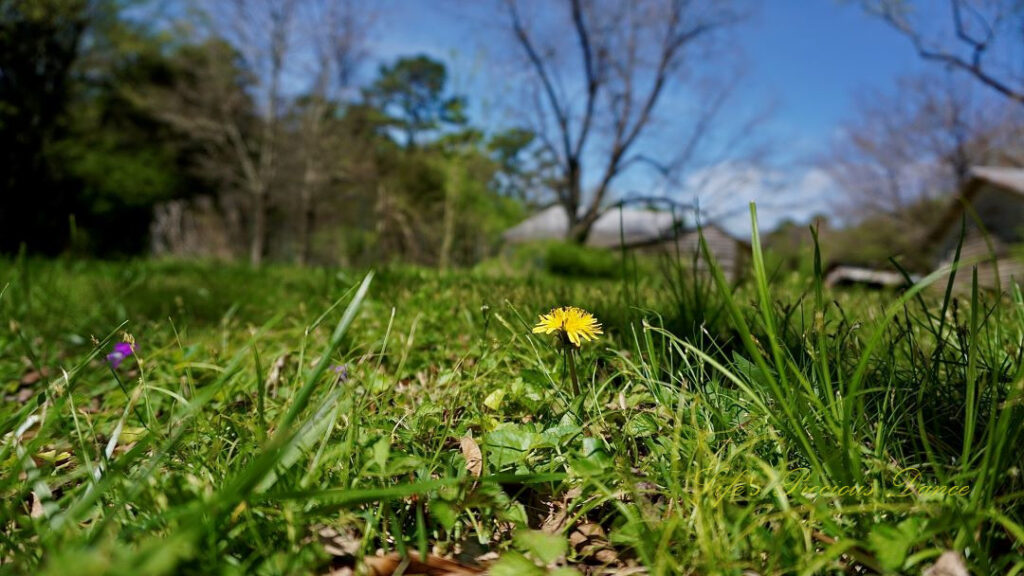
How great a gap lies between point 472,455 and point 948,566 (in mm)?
655

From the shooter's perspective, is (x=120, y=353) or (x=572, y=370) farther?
(x=120, y=353)

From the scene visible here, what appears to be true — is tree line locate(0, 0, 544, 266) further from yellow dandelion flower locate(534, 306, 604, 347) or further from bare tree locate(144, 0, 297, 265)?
yellow dandelion flower locate(534, 306, 604, 347)

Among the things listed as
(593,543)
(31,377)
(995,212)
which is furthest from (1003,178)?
(31,377)

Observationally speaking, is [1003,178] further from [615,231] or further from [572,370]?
[572,370]

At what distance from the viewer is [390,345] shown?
1625 millimetres

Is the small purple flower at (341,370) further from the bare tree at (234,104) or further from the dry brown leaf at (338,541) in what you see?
the bare tree at (234,104)

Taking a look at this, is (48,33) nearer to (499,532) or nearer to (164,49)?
(164,49)

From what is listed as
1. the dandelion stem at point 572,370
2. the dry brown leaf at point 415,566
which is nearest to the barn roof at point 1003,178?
the dandelion stem at point 572,370

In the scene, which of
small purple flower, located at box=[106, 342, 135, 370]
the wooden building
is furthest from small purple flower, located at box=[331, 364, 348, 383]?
the wooden building

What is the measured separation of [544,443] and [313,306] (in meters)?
1.84

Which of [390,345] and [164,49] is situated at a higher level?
[164,49]

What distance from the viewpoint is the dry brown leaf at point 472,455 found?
0.90 m

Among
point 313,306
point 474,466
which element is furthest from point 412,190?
point 474,466

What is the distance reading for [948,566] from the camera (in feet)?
1.98
